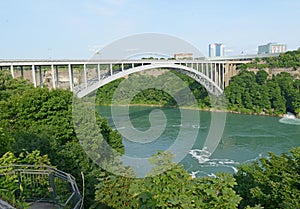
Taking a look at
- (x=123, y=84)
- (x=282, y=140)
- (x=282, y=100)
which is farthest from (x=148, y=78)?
(x=282, y=140)

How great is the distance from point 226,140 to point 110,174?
38.3ft

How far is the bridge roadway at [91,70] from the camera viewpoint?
404 inches

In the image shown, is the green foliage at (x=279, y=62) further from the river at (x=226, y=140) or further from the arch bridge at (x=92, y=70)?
the river at (x=226, y=140)

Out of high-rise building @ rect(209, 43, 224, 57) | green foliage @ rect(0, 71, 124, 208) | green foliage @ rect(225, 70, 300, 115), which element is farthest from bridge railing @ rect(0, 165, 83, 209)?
high-rise building @ rect(209, 43, 224, 57)

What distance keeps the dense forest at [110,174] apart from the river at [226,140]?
3.61m

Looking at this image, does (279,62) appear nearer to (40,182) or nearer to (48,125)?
(48,125)

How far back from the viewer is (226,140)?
47.5ft

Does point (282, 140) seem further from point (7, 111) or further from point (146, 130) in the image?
point (7, 111)

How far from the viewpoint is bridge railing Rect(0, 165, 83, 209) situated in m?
2.50

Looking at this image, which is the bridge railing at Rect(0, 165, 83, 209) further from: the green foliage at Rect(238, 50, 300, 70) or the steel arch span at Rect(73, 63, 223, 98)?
the green foliage at Rect(238, 50, 300, 70)

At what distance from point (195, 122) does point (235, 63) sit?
1179 cm

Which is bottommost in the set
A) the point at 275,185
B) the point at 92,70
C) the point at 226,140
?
the point at 226,140

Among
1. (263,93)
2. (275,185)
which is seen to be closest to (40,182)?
(275,185)

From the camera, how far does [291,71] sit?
24.2m
